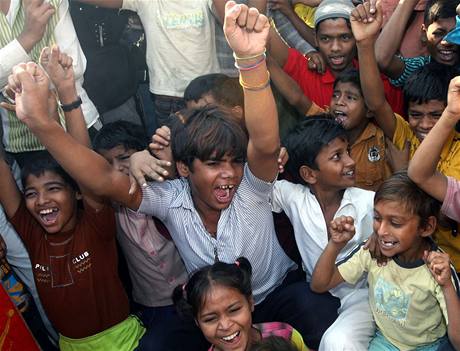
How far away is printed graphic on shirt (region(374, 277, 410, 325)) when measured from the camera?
2.36 m

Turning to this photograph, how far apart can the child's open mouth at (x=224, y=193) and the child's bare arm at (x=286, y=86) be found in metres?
0.89

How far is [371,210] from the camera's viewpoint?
269 cm

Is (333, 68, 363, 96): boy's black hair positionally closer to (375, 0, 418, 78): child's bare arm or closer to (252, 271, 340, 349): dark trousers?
(375, 0, 418, 78): child's bare arm

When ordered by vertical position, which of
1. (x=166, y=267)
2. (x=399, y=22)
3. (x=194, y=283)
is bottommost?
(x=166, y=267)

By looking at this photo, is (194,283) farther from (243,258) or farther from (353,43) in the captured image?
(353,43)

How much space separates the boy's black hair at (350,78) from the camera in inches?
122

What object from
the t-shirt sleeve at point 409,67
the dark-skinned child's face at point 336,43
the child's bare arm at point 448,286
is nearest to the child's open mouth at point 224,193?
the child's bare arm at point 448,286

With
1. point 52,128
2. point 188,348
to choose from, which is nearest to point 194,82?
point 52,128

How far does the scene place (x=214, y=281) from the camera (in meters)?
2.38

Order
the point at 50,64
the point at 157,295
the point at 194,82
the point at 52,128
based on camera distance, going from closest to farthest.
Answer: the point at 52,128 → the point at 50,64 → the point at 157,295 → the point at 194,82

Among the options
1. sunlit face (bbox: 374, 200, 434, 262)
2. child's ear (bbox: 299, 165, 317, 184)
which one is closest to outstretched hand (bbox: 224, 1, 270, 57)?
sunlit face (bbox: 374, 200, 434, 262)

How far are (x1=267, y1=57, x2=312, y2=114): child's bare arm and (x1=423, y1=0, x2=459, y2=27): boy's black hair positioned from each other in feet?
2.46

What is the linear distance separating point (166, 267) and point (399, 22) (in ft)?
5.79

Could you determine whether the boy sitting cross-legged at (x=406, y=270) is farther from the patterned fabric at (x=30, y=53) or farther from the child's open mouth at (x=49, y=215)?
the patterned fabric at (x=30, y=53)
